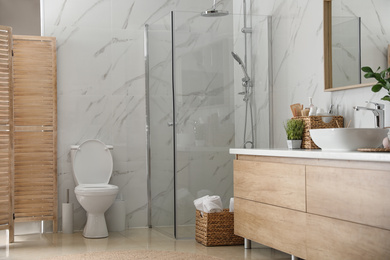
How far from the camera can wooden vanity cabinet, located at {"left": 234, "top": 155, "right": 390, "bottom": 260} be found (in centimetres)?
268

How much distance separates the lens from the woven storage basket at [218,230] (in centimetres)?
434

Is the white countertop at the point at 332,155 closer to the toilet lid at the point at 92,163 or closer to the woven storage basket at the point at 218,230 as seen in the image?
the woven storage basket at the point at 218,230

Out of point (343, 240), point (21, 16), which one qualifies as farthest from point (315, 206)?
point (21, 16)

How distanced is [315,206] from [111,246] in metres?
2.01

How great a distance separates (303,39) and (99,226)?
2.43 meters

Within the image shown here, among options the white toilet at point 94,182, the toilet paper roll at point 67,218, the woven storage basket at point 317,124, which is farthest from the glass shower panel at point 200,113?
the toilet paper roll at point 67,218

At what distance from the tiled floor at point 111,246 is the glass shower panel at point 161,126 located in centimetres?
26

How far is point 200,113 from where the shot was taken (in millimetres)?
4645

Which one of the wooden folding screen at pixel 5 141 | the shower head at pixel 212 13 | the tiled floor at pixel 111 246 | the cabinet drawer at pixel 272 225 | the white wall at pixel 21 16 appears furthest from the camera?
the white wall at pixel 21 16

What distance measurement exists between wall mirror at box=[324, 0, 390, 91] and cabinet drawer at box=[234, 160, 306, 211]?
78 centimetres

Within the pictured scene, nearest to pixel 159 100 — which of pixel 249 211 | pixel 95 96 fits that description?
pixel 95 96

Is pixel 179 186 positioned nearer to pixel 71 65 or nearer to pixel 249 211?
pixel 249 211

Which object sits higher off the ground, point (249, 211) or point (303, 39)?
point (303, 39)

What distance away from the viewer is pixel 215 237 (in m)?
4.35
